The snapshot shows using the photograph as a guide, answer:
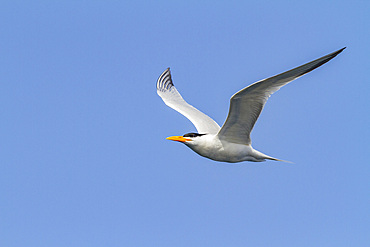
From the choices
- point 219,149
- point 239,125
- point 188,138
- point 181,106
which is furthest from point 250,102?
point 181,106

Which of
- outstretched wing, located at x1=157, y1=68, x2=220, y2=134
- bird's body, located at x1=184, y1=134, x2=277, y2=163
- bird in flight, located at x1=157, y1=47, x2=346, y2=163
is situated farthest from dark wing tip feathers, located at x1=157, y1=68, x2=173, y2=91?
bird's body, located at x1=184, y1=134, x2=277, y2=163

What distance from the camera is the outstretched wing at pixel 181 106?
14.4m

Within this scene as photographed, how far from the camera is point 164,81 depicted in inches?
697

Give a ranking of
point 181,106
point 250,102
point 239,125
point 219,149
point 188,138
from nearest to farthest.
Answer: point 250,102 → point 239,125 → point 219,149 → point 188,138 → point 181,106

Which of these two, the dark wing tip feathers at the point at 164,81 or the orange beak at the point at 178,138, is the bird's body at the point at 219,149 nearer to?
the orange beak at the point at 178,138

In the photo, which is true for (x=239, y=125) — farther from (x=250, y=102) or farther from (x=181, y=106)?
(x=181, y=106)

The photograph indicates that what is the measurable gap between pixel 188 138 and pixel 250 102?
2146 mm

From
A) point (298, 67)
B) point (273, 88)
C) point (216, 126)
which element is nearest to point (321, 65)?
point (298, 67)

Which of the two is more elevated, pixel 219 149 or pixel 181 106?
pixel 181 106

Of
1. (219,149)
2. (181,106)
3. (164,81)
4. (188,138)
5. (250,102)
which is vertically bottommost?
(219,149)

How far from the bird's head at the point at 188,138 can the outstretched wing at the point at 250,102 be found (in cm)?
59

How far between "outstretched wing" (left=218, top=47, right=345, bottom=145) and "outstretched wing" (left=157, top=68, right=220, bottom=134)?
205 cm

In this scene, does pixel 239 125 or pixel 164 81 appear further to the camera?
pixel 164 81

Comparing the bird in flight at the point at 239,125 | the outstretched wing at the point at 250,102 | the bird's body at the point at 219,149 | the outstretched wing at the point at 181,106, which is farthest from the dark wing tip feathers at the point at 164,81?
the outstretched wing at the point at 250,102
